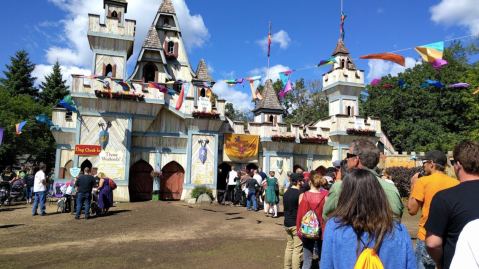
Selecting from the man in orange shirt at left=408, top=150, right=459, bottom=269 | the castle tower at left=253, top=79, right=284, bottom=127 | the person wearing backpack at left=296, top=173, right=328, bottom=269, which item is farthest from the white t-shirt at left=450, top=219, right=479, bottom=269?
the castle tower at left=253, top=79, right=284, bottom=127

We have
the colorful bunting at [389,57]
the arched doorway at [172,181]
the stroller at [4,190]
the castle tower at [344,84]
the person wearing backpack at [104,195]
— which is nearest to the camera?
the colorful bunting at [389,57]

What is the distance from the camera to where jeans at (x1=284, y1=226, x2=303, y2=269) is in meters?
5.41

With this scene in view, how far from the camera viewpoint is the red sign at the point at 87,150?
16344mm

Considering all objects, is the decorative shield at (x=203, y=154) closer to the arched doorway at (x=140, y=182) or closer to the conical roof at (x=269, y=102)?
the arched doorway at (x=140, y=182)

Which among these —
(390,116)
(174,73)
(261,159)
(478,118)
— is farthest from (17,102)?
(478,118)

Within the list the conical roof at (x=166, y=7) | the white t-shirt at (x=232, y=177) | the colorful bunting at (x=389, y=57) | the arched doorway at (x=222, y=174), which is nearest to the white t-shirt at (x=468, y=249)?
the colorful bunting at (x=389, y=57)

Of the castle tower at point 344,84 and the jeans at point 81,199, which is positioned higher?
the castle tower at point 344,84

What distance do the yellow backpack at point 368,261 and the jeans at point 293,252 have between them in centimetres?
359

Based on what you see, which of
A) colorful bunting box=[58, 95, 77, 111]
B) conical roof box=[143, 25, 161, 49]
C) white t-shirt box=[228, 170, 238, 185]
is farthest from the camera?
conical roof box=[143, 25, 161, 49]

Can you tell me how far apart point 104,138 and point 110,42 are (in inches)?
221

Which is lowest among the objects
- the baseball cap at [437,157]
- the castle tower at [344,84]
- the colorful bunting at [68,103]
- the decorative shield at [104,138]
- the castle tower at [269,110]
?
the baseball cap at [437,157]

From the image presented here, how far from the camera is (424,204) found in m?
3.97

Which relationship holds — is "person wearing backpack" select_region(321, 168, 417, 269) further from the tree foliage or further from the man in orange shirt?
the tree foliage

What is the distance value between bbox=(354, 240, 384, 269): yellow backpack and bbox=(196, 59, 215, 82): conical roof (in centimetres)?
1958
